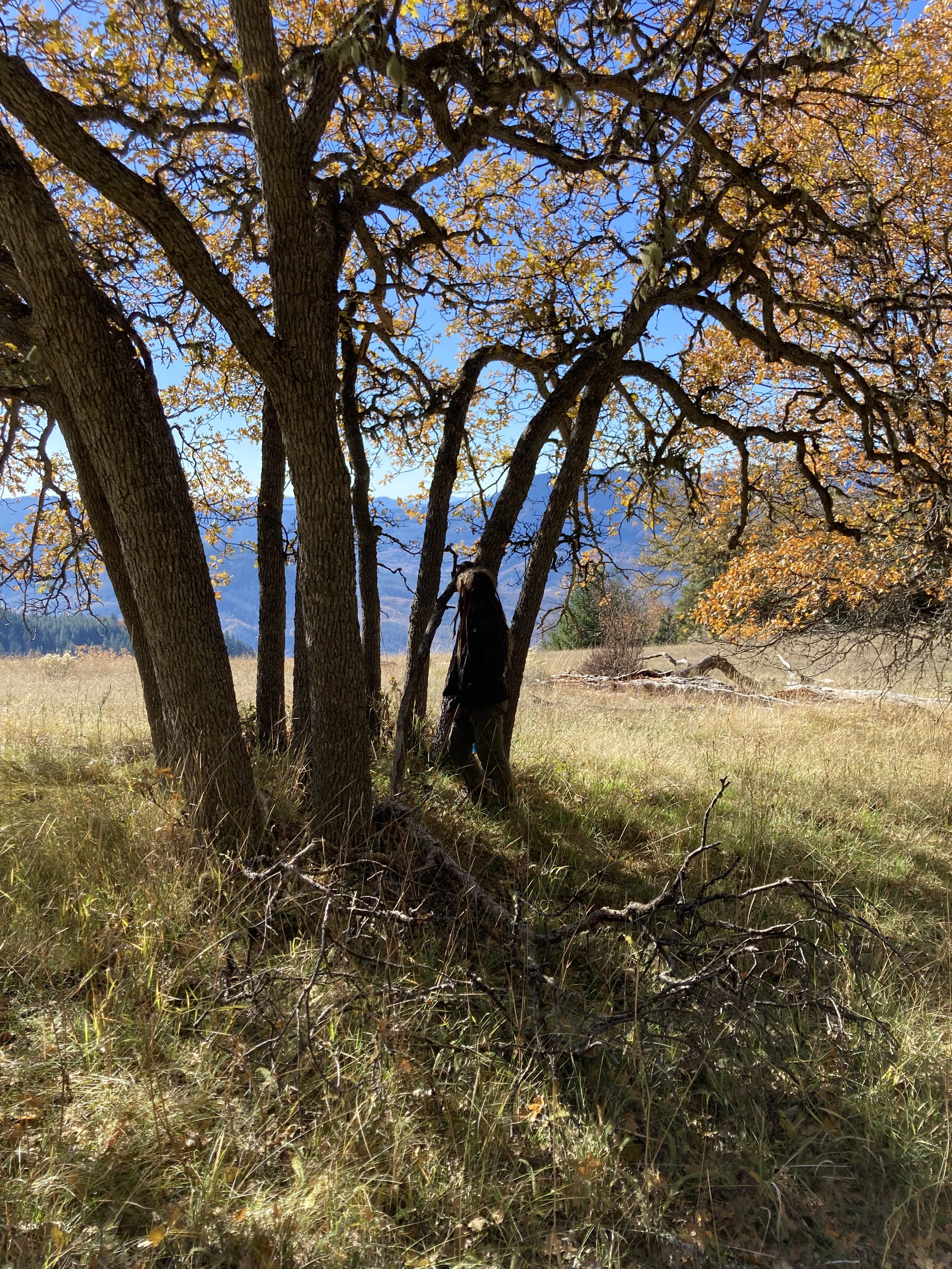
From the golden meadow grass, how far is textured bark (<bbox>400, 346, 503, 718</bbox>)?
2733 millimetres

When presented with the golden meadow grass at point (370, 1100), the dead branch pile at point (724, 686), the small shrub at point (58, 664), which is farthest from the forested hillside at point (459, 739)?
the small shrub at point (58, 664)

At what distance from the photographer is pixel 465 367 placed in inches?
294

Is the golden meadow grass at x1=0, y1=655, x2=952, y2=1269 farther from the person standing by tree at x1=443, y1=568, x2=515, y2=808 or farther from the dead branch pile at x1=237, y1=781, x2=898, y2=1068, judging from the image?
the person standing by tree at x1=443, y1=568, x2=515, y2=808

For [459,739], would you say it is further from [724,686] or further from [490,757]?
[724,686]

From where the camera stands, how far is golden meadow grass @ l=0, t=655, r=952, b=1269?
234 centimetres

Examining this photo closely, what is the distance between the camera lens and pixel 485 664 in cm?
621

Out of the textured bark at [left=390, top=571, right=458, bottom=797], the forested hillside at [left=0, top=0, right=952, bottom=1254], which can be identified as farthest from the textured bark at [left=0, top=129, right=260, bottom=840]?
the textured bark at [left=390, top=571, right=458, bottom=797]

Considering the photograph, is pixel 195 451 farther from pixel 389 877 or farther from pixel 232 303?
pixel 389 877

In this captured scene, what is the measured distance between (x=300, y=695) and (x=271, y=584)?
55.7 inches

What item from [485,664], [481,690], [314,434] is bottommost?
[481,690]

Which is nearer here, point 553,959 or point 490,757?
point 553,959

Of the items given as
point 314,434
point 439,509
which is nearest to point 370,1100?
point 314,434

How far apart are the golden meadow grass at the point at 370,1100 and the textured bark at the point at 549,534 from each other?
2494 millimetres

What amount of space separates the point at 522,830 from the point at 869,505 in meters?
7.18
